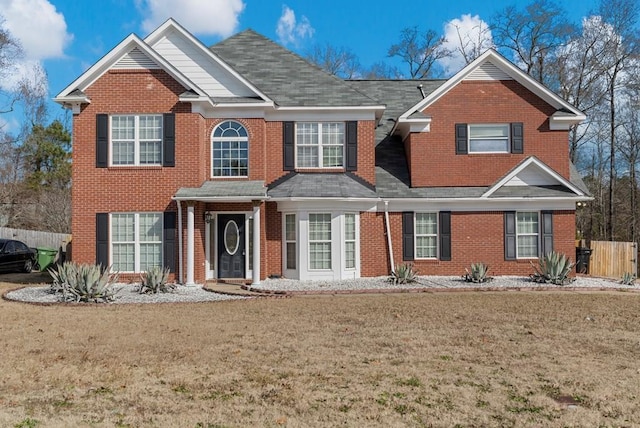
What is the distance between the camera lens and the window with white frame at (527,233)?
18.2 m

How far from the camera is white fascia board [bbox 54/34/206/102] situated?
1609 centimetres

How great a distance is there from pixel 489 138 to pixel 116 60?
12.7 meters

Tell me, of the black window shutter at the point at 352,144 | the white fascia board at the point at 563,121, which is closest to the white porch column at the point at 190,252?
the black window shutter at the point at 352,144

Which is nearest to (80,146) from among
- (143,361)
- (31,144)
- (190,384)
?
(143,361)

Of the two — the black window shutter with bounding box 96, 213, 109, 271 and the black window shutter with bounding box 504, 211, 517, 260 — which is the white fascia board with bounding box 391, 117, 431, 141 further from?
the black window shutter with bounding box 96, 213, 109, 271

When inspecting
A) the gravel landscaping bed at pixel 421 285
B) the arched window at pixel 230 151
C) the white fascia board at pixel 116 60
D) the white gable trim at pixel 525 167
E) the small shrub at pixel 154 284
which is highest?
the white fascia board at pixel 116 60

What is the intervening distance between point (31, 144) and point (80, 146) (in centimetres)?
2491

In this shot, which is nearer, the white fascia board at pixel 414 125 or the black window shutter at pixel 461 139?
the white fascia board at pixel 414 125

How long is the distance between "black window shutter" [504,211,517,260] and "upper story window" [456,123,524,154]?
240cm

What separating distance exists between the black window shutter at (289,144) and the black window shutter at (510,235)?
24.6ft

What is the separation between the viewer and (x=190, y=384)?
641 cm

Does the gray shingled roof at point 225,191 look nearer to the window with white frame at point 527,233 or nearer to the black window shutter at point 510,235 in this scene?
the black window shutter at point 510,235

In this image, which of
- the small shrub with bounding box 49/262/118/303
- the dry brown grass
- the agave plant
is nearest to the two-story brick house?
the agave plant

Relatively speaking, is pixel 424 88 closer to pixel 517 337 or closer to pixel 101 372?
pixel 517 337
